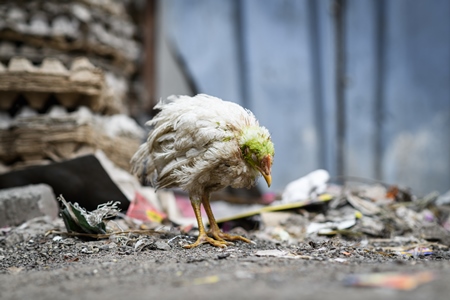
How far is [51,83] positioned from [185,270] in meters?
2.93

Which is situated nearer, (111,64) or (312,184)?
(312,184)

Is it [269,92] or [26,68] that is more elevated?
[26,68]

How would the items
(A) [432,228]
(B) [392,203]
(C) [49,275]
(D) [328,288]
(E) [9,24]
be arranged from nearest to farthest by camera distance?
(D) [328,288] < (C) [49,275] < (A) [432,228] < (B) [392,203] < (E) [9,24]

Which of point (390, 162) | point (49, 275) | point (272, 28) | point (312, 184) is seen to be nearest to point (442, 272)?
point (49, 275)

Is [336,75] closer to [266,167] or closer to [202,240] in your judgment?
[266,167]

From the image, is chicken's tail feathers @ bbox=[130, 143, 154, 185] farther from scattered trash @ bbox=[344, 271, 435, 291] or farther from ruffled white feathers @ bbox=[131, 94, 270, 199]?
scattered trash @ bbox=[344, 271, 435, 291]

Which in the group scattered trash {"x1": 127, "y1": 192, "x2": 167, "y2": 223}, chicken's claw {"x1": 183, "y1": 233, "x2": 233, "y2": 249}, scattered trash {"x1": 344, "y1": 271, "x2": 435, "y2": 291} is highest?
scattered trash {"x1": 344, "y1": 271, "x2": 435, "y2": 291}

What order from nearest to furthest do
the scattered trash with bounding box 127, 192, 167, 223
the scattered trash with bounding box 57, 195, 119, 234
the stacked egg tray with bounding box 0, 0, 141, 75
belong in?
the scattered trash with bounding box 57, 195, 119, 234, the scattered trash with bounding box 127, 192, 167, 223, the stacked egg tray with bounding box 0, 0, 141, 75

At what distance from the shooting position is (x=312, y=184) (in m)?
4.24

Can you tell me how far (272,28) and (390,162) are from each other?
7.31 ft

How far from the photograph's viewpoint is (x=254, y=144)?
8.48 ft

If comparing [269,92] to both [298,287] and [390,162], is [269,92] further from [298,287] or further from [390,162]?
[298,287]

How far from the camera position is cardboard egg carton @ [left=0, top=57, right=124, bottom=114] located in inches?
163

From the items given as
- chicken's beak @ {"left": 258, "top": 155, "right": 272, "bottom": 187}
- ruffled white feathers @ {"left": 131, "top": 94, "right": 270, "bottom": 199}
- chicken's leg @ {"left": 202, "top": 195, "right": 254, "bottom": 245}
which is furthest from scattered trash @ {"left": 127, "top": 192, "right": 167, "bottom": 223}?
chicken's beak @ {"left": 258, "top": 155, "right": 272, "bottom": 187}
